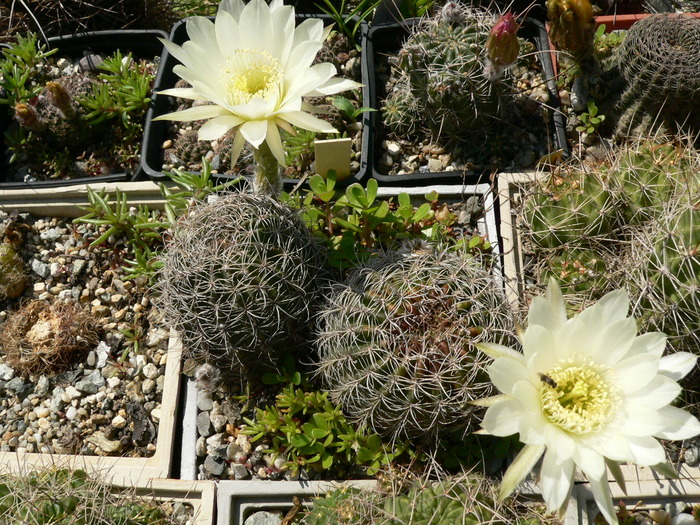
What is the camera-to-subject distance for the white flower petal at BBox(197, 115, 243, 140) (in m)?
1.67

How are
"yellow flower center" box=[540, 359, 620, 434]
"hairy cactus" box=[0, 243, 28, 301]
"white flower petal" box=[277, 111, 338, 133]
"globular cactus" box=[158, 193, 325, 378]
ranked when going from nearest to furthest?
"yellow flower center" box=[540, 359, 620, 434] → "white flower petal" box=[277, 111, 338, 133] → "globular cactus" box=[158, 193, 325, 378] → "hairy cactus" box=[0, 243, 28, 301]

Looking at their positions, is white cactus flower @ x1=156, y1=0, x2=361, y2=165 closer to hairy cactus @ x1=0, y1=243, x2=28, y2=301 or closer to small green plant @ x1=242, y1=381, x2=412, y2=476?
small green plant @ x1=242, y1=381, x2=412, y2=476

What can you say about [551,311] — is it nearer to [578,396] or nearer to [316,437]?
[578,396]

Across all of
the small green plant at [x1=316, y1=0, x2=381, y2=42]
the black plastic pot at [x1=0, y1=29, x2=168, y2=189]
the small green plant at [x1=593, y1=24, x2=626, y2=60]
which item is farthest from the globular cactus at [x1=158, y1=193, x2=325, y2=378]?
the small green plant at [x1=593, y1=24, x2=626, y2=60]

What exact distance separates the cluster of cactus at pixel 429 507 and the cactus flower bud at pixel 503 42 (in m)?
1.36

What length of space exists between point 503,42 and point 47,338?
1887 millimetres

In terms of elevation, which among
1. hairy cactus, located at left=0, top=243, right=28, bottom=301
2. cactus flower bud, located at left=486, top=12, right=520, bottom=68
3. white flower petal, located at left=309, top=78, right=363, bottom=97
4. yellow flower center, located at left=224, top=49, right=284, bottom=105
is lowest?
hairy cactus, located at left=0, top=243, right=28, bottom=301

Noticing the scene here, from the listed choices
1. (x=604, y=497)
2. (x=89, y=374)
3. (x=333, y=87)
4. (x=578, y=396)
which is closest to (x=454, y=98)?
(x=333, y=87)

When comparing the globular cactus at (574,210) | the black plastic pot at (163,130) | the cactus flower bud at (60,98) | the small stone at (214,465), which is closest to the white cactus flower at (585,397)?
the globular cactus at (574,210)

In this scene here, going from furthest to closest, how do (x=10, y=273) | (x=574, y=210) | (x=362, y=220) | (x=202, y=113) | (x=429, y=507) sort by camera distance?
1. (x=10, y=273)
2. (x=362, y=220)
3. (x=574, y=210)
4. (x=202, y=113)
5. (x=429, y=507)

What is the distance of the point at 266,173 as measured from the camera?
1.96 metres

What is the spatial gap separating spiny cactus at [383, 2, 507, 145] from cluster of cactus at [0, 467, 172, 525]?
1.65m

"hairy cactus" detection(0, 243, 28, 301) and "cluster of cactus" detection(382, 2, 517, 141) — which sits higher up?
"cluster of cactus" detection(382, 2, 517, 141)

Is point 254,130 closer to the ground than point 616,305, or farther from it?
farther from it
